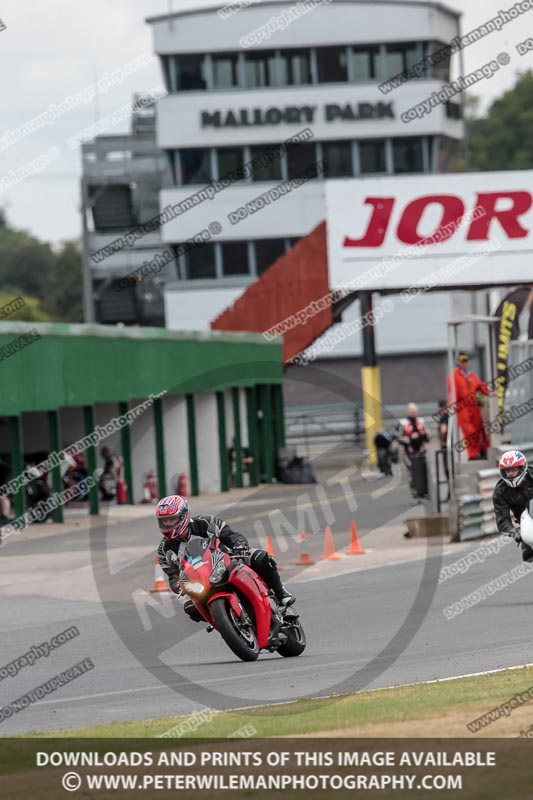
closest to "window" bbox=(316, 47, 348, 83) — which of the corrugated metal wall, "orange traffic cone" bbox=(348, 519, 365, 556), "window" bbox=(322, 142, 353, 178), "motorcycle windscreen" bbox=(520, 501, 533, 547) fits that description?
"window" bbox=(322, 142, 353, 178)

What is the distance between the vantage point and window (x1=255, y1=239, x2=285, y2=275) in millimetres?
71938

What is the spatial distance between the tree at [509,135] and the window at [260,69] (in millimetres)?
56706

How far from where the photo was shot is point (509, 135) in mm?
128500

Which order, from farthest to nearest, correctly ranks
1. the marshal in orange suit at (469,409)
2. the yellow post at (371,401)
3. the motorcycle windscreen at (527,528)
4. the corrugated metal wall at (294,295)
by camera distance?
the yellow post at (371,401), the corrugated metal wall at (294,295), the marshal in orange suit at (469,409), the motorcycle windscreen at (527,528)

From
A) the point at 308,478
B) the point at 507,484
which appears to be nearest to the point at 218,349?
the point at 308,478

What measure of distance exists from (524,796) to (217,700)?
15.1ft

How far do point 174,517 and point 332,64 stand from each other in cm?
6120

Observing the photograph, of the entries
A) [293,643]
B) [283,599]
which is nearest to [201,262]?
[293,643]

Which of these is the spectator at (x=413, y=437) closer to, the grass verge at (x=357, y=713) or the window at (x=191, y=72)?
the grass verge at (x=357, y=713)

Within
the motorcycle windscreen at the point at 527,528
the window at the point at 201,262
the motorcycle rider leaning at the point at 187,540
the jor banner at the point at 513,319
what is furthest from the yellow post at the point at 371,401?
the motorcycle rider leaning at the point at 187,540

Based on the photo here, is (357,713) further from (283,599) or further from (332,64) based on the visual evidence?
(332,64)

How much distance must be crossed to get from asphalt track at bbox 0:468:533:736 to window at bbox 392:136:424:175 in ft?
157

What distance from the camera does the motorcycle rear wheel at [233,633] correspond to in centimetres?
1263

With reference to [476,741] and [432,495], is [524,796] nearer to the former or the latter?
[476,741]
